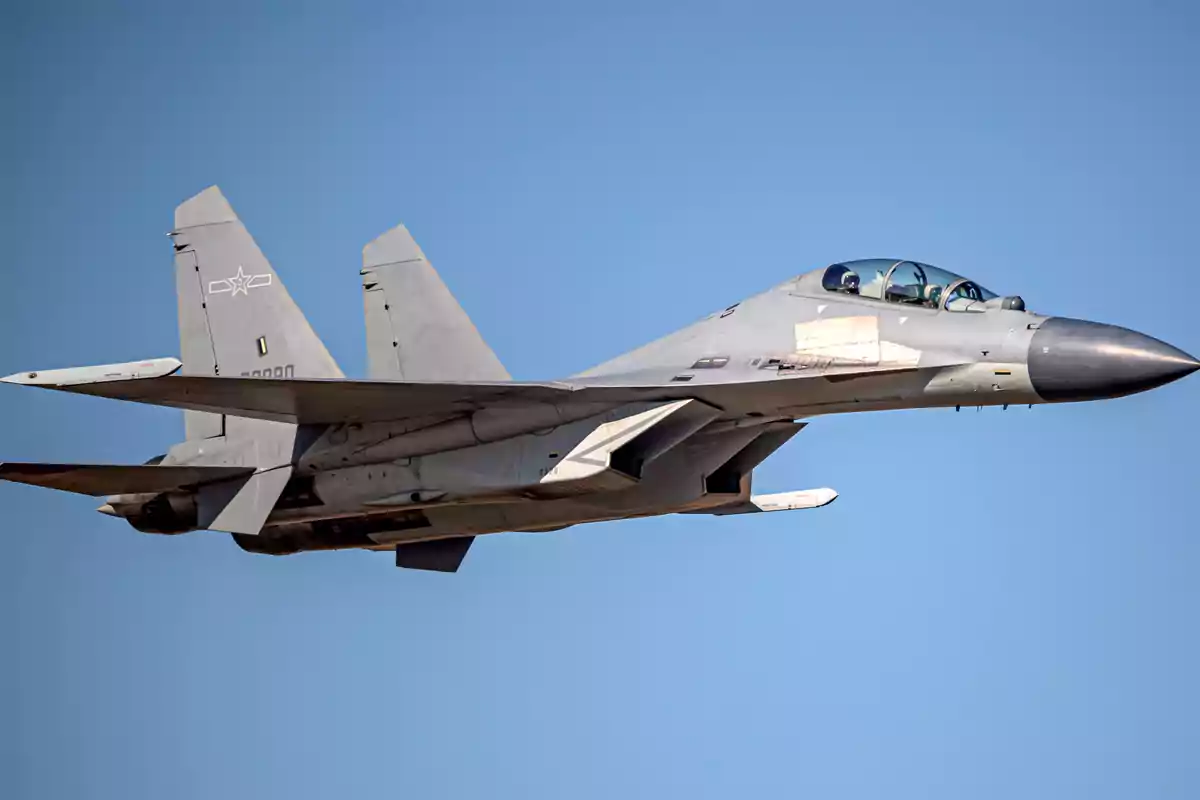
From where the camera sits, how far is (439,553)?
18531 millimetres

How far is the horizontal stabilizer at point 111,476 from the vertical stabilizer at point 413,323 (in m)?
2.06

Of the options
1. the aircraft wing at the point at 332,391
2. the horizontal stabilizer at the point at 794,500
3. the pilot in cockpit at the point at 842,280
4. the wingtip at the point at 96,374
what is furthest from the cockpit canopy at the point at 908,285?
the wingtip at the point at 96,374

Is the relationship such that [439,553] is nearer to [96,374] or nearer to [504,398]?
[504,398]

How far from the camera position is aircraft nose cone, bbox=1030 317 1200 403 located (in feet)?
46.8

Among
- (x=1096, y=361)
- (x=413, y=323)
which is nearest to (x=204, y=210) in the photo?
(x=413, y=323)

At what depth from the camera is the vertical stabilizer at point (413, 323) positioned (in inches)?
717

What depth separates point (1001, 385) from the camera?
49.1ft

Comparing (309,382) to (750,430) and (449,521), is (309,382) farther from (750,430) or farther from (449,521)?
(750,430)

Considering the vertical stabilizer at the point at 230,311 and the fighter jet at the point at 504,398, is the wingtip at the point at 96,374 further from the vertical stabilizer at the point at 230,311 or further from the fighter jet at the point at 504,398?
the vertical stabilizer at the point at 230,311

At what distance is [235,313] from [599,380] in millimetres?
4762

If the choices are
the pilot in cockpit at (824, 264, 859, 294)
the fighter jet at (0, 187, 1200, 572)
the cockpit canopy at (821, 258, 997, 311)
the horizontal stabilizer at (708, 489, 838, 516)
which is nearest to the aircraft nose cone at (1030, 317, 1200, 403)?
the fighter jet at (0, 187, 1200, 572)

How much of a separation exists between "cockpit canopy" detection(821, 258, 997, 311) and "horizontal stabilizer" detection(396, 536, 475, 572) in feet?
16.7

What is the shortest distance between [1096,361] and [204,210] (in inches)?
389

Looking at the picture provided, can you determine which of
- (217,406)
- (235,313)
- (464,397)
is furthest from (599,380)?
(235,313)
